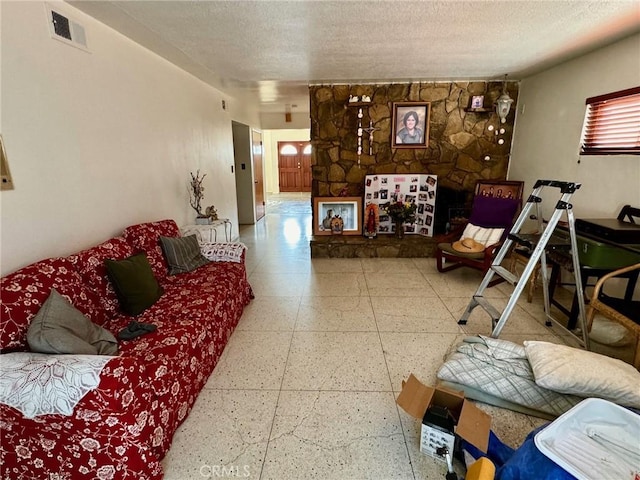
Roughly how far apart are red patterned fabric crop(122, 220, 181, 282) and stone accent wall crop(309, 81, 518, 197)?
2850 mm

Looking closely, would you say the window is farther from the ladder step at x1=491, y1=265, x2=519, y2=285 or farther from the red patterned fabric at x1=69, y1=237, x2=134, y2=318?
the red patterned fabric at x1=69, y1=237, x2=134, y2=318

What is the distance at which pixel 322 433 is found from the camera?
1709 millimetres

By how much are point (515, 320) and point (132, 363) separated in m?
2.94

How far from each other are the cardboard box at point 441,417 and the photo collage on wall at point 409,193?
3.53 metres

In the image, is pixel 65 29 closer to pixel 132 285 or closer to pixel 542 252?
pixel 132 285

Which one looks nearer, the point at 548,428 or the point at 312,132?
the point at 548,428

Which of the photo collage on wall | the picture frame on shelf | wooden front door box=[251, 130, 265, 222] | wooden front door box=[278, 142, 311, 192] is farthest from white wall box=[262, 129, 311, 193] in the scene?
the picture frame on shelf

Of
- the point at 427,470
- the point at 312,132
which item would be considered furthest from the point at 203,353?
the point at 312,132

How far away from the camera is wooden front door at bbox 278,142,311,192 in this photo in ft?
39.8

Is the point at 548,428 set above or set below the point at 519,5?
below

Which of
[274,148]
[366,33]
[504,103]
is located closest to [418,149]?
[504,103]

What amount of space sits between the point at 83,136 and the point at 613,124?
14.4 feet

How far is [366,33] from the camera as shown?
2684mm

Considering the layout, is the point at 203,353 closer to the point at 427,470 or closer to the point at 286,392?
the point at 286,392
